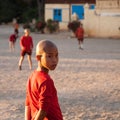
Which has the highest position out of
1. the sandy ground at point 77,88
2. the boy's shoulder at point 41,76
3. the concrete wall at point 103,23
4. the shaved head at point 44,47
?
the shaved head at point 44,47

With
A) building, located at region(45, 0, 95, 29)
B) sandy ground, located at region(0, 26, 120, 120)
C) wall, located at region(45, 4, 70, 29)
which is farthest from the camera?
wall, located at region(45, 4, 70, 29)

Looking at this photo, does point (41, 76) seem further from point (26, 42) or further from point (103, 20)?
point (103, 20)

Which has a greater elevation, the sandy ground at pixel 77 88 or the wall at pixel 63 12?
the wall at pixel 63 12

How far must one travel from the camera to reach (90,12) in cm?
4078

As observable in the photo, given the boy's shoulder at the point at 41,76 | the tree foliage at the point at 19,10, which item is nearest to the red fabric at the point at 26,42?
the boy's shoulder at the point at 41,76

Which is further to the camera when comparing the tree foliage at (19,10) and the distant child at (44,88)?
the tree foliage at (19,10)

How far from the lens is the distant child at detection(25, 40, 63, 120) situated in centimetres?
443

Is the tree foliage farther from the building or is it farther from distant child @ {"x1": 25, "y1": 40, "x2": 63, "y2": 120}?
distant child @ {"x1": 25, "y1": 40, "x2": 63, "y2": 120}

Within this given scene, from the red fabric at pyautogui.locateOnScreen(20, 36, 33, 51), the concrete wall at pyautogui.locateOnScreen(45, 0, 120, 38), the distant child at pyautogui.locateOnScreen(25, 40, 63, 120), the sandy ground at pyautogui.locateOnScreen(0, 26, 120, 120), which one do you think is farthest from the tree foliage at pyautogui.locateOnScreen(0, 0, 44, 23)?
the distant child at pyautogui.locateOnScreen(25, 40, 63, 120)

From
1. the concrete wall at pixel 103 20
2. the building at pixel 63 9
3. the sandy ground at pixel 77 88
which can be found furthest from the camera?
the building at pixel 63 9

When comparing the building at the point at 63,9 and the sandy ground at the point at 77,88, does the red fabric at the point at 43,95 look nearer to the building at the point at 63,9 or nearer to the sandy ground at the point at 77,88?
the sandy ground at the point at 77,88

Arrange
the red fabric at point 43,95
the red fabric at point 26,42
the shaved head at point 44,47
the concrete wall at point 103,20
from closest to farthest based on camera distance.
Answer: the red fabric at point 43,95 → the shaved head at point 44,47 → the red fabric at point 26,42 → the concrete wall at point 103,20

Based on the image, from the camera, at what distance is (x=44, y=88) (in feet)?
14.5

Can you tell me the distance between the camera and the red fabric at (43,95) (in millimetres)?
4422
